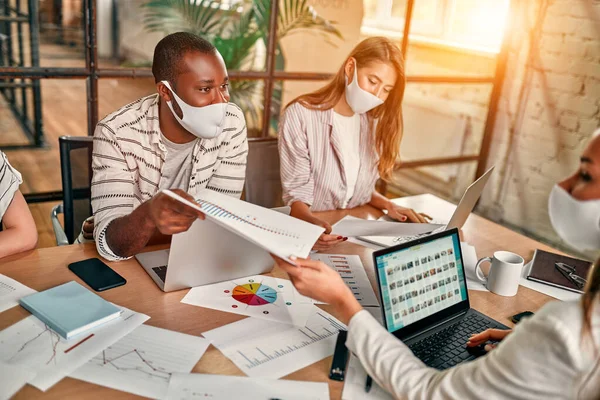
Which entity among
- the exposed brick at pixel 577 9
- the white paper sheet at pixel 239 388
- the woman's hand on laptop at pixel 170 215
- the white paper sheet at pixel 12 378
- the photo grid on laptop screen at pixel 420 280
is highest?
the exposed brick at pixel 577 9

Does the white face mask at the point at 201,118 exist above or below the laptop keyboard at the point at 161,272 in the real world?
above

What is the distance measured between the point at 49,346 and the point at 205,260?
0.37 metres

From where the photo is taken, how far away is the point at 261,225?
107 cm

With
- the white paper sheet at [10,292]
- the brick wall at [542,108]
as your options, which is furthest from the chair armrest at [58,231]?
the brick wall at [542,108]

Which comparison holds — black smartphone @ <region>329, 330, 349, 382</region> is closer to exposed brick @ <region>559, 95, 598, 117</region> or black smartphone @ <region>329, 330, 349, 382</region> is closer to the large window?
the large window

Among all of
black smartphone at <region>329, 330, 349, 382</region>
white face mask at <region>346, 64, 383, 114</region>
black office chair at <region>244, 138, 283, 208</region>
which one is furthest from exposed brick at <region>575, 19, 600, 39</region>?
black smartphone at <region>329, 330, 349, 382</region>

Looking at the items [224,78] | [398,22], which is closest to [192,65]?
[224,78]

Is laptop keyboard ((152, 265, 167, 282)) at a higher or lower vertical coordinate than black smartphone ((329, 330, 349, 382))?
higher

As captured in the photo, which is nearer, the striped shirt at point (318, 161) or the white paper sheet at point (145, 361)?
the white paper sheet at point (145, 361)

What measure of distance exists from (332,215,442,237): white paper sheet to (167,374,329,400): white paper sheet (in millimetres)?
702

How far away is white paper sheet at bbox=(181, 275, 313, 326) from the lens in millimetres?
1204

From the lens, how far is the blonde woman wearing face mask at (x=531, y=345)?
751 millimetres

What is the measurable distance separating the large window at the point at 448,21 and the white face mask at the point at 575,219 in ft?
6.11

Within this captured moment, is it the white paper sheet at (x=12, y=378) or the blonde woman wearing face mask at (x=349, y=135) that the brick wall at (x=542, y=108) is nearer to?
the blonde woman wearing face mask at (x=349, y=135)
